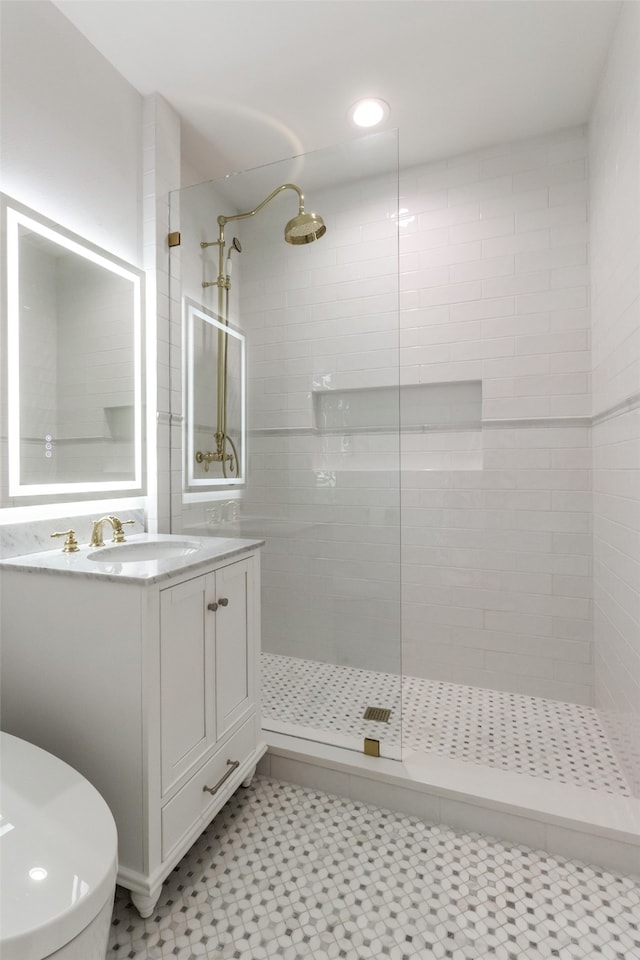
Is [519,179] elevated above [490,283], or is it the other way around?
[519,179]

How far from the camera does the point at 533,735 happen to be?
73.5 inches

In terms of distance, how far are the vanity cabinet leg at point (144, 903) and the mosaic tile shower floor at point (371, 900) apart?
3 cm

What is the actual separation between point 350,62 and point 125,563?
6.35ft

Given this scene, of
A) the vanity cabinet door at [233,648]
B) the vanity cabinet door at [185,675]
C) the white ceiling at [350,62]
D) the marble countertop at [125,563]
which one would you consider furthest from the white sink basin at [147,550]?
the white ceiling at [350,62]

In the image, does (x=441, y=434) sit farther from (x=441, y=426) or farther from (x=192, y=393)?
(x=192, y=393)

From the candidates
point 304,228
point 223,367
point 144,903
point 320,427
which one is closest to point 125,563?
point 144,903

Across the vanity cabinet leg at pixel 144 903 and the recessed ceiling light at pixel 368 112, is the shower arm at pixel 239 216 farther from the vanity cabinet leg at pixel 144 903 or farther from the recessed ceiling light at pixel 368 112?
the vanity cabinet leg at pixel 144 903

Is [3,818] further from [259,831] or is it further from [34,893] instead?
[259,831]

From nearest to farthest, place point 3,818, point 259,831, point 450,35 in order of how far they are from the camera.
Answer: point 3,818 → point 259,831 → point 450,35

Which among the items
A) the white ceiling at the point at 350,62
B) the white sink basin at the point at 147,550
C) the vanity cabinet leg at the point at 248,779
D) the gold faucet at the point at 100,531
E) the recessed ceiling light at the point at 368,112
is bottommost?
the vanity cabinet leg at the point at 248,779

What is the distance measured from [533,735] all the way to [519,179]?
7.91 feet

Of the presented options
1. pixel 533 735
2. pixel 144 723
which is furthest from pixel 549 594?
pixel 144 723

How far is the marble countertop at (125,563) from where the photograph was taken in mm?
1131

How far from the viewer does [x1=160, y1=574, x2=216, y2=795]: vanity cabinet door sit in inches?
45.4
